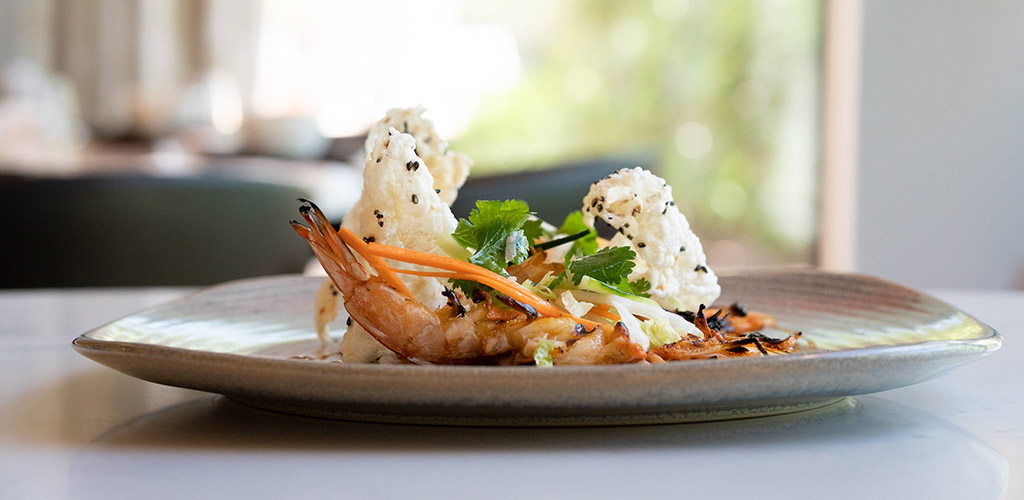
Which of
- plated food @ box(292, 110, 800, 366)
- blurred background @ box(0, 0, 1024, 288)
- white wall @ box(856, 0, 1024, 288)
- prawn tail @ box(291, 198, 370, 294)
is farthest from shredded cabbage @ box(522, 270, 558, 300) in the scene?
white wall @ box(856, 0, 1024, 288)

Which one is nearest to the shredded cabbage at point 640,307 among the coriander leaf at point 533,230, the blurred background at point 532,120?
the coriander leaf at point 533,230

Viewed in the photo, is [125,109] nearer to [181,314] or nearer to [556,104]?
[556,104]

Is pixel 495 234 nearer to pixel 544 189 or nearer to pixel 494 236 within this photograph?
pixel 494 236

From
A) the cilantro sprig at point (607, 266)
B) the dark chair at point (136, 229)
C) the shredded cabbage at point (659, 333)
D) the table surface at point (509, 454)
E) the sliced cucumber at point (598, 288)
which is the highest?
the cilantro sprig at point (607, 266)

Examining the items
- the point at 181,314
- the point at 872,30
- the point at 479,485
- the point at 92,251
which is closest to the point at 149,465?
the point at 479,485

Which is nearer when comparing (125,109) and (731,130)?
(731,130)

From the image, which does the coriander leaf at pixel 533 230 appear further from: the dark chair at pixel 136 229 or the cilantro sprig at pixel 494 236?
the dark chair at pixel 136 229
